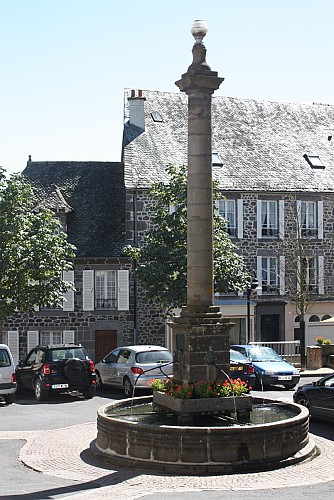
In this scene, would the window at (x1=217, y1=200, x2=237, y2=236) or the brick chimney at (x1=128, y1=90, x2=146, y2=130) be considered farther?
the brick chimney at (x1=128, y1=90, x2=146, y2=130)

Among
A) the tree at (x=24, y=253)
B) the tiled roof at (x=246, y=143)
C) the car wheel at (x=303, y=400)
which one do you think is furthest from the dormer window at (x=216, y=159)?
the car wheel at (x=303, y=400)

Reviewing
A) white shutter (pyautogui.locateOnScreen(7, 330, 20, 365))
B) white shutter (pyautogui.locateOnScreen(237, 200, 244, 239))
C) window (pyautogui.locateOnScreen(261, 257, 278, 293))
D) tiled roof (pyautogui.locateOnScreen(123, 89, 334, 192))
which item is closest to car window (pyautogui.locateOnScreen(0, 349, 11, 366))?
white shutter (pyautogui.locateOnScreen(7, 330, 20, 365))

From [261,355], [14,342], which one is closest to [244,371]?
[261,355]

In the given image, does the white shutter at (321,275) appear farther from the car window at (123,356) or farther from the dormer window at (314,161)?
the car window at (123,356)

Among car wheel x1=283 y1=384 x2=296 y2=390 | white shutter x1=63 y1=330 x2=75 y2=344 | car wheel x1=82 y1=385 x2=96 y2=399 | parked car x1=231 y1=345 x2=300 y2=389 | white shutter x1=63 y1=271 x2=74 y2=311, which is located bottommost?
car wheel x1=283 y1=384 x2=296 y2=390

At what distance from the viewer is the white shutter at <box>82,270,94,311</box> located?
34219 millimetres

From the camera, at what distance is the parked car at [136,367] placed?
20.5m

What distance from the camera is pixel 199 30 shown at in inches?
575

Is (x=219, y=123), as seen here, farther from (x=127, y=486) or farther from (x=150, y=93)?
(x=127, y=486)

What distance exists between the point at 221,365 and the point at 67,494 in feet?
13.6

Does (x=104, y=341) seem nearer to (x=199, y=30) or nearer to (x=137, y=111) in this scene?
(x=137, y=111)

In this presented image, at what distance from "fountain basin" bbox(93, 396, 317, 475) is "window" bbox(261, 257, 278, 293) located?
950 inches

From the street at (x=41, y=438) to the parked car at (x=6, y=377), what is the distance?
0.99 ft

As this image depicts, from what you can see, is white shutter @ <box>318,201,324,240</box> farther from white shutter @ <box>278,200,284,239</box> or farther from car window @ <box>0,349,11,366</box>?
car window @ <box>0,349,11,366</box>
